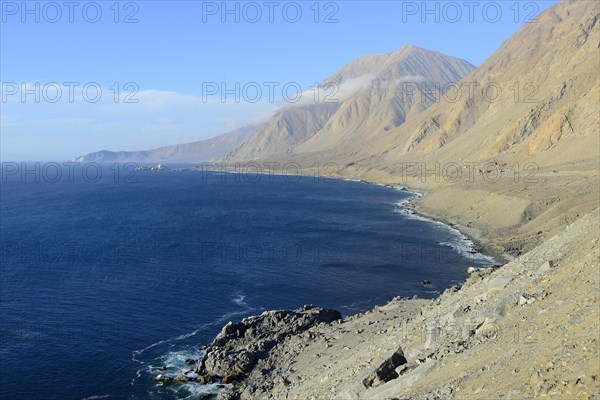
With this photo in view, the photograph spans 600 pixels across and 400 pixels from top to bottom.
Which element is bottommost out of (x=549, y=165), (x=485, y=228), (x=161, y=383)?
(x=161, y=383)

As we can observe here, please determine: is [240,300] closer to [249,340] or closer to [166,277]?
[249,340]

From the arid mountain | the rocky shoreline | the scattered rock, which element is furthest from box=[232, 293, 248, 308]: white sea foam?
the arid mountain

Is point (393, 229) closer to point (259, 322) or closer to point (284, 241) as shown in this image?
point (284, 241)

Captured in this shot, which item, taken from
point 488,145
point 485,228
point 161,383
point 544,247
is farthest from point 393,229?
point 488,145

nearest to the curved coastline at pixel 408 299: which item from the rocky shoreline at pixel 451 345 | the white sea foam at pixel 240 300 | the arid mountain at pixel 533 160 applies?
the rocky shoreline at pixel 451 345

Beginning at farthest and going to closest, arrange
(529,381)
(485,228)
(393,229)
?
(393,229)
(485,228)
(529,381)

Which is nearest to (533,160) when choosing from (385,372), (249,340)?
(249,340)
